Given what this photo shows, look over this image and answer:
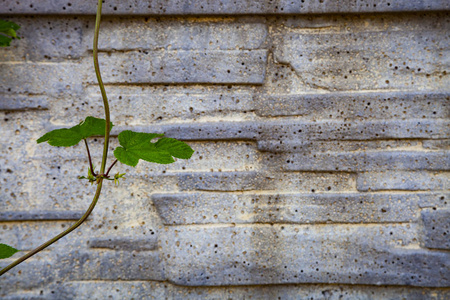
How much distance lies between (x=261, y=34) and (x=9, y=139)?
1.05 metres

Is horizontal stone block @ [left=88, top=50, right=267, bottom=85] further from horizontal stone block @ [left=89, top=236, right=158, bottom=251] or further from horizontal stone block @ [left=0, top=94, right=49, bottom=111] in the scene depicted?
horizontal stone block @ [left=89, top=236, right=158, bottom=251]

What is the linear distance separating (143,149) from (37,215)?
91 cm

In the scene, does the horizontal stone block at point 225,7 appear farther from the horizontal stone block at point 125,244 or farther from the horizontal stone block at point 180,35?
the horizontal stone block at point 125,244

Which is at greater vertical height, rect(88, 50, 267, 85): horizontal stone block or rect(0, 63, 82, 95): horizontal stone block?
rect(88, 50, 267, 85): horizontal stone block

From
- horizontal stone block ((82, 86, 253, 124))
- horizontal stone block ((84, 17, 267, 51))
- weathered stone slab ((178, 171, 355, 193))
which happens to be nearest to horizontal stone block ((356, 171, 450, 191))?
weathered stone slab ((178, 171, 355, 193))

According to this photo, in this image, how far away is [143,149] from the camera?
60 cm

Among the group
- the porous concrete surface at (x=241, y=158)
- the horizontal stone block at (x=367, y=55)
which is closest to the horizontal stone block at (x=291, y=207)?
the porous concrete surface at (x=241, y=158)

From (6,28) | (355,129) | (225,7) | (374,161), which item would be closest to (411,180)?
(374,161)

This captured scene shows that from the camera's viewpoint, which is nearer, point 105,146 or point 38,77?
point 105,146

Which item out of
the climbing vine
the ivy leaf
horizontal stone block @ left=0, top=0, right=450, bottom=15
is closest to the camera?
the climbing vine

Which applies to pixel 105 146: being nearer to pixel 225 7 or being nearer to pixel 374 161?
pixel 225 7

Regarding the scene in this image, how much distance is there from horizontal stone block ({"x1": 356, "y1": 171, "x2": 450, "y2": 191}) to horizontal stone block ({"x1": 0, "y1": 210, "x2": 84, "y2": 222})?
1.17 meters

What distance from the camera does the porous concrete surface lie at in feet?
4.12

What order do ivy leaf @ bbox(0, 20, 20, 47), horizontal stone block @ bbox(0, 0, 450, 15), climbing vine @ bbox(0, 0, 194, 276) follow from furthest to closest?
horizontal stone block @ bbox(0, 0, 450, 15) → ivy leaf @ bbox(0, 20, 20, 47) → climbing vine @ bbox(0, 0, 194, 276)
